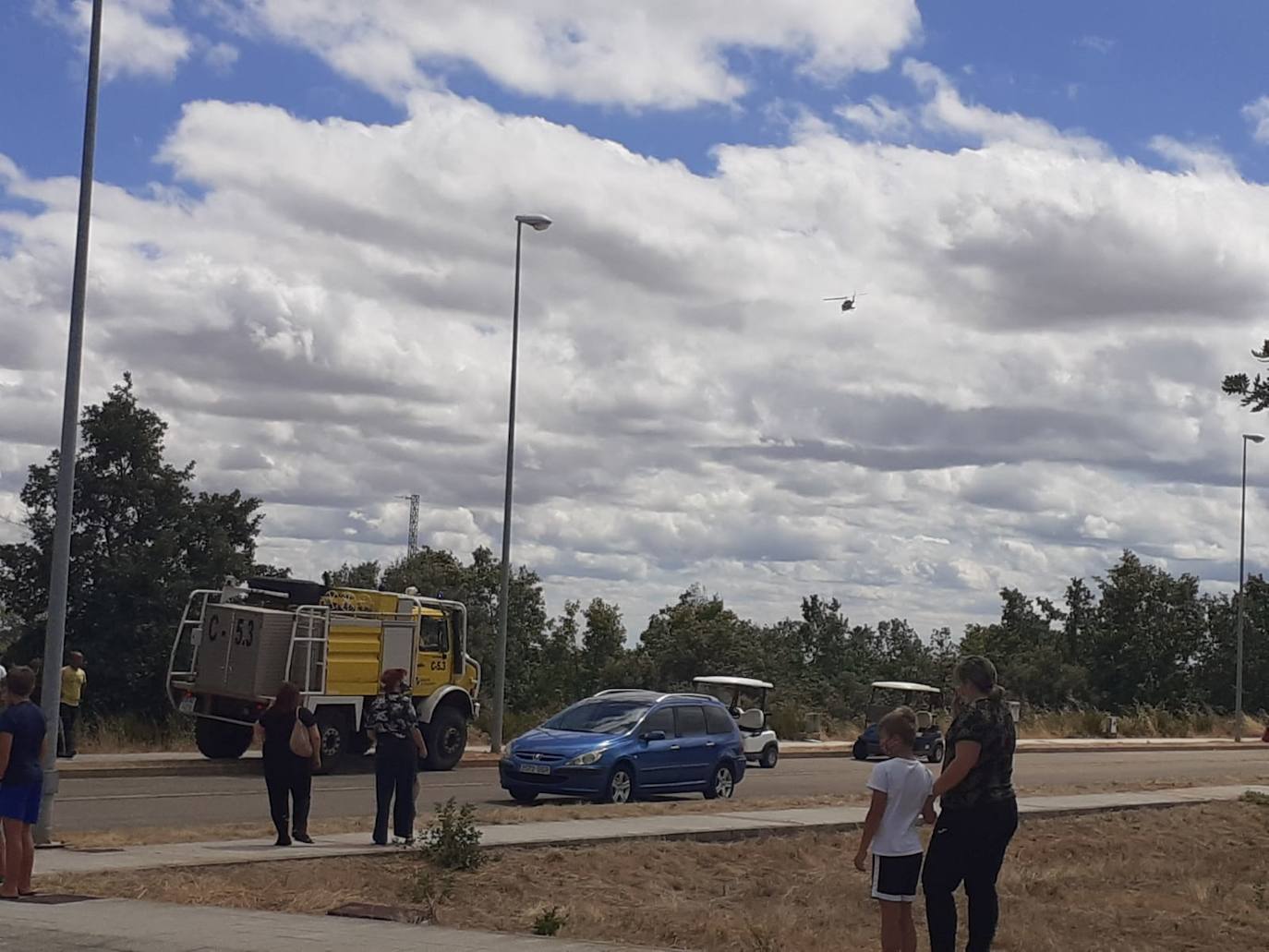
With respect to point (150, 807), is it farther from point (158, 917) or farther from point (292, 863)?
point (158, 917)

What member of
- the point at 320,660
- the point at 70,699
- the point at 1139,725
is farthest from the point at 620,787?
the point at 1139,725

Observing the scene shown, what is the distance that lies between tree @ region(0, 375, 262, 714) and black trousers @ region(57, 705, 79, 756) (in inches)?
381

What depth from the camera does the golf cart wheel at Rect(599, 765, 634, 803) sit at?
21391 millimetres

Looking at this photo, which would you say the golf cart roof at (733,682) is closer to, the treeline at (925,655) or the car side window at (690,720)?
the car side window at (690,720)

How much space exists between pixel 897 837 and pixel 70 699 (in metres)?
18.3

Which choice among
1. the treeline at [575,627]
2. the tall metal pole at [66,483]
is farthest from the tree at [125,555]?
the tall metal pole at [66,483]

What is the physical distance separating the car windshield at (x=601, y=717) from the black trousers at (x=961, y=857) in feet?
41.5

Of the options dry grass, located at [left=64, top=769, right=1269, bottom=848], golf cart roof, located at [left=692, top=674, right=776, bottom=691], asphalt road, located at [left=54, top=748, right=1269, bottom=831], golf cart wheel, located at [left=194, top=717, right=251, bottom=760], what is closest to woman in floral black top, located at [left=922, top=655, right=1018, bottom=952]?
dry grass, located at [left=64, top=769, right=1269, bottom=848]

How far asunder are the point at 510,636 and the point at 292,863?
Result: 56581 millimetres

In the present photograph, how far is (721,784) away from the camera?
2336 centimetres

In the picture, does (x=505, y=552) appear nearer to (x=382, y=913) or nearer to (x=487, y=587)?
(x=382, y=913)

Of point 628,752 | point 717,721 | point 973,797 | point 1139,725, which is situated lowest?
point 1139,725

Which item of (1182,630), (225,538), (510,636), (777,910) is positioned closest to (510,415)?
(225,538)

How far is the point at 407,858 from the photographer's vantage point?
14719mm
